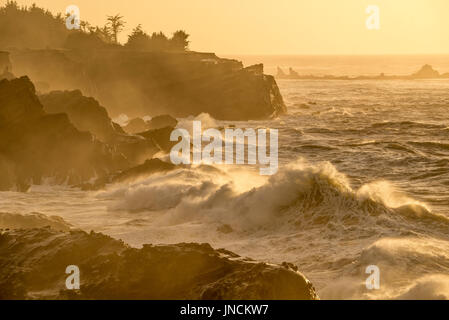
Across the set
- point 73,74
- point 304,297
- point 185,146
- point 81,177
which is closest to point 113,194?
point 81,177

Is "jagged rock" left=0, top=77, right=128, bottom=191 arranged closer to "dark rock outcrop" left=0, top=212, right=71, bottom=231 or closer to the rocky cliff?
"dark rock outcrop" left=0, top=212, right=71, bottom=231

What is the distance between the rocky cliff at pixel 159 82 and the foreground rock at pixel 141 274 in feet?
137

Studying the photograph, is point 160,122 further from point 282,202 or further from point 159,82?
point 282,202

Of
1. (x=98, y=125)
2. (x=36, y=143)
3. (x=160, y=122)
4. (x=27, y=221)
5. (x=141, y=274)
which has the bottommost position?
(x=27, y=221)

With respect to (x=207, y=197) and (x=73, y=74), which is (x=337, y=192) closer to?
(x=207, y=197)

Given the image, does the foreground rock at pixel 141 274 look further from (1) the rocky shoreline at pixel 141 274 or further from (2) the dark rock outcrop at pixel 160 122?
(2) the dark rock outcrop at pixel 160 122

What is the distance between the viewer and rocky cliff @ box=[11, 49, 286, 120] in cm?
5012

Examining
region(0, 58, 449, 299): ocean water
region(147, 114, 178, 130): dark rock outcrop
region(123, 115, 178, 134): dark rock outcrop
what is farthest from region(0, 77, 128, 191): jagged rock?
region(147, 114, 178, 130): dark rock outcrop

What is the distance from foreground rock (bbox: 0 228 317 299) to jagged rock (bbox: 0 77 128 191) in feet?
44.8

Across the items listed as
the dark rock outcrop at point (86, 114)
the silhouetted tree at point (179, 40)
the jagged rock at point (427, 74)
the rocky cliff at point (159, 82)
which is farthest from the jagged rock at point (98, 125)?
the jagged rock at point (427, 74)

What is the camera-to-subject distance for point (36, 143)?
76.4 feet

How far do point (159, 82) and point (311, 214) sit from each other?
39.5 meters

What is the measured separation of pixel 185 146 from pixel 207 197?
466 inches

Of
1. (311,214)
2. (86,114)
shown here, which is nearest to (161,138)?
(86,114)
